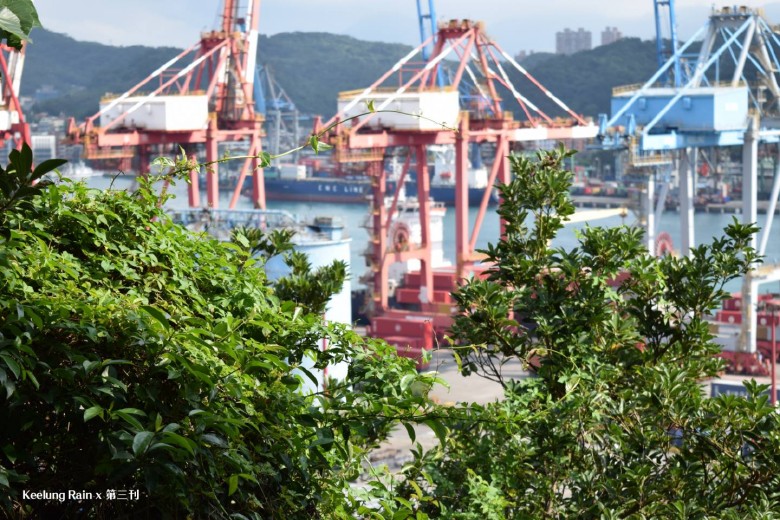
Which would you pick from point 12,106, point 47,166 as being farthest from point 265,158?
point 12,106

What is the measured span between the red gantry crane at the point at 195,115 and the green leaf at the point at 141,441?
22990mm

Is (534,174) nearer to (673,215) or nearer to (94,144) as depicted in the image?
(94,144)

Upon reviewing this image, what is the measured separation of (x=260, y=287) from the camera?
3.76 m

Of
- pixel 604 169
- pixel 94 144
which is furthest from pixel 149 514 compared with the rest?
pixel 604 169

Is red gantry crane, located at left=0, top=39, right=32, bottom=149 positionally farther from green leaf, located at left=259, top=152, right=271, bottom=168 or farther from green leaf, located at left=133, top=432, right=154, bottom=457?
green leaf, located at left=133, top=432, right=154, bottom=457

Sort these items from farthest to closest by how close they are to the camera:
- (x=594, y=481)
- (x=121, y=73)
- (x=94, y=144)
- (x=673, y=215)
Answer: (x=121, y=73)
(x=673, y=215)
(x=94, y=144)
(x=594, y=481)

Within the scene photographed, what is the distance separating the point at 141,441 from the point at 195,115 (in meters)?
26.7

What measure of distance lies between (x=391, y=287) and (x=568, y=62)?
57.9m

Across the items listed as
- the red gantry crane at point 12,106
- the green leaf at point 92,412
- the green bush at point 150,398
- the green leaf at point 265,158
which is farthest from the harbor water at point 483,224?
the green leaf at point 92,412

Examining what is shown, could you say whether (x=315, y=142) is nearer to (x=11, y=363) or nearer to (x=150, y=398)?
(x=150, y=398)

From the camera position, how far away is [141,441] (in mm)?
2453

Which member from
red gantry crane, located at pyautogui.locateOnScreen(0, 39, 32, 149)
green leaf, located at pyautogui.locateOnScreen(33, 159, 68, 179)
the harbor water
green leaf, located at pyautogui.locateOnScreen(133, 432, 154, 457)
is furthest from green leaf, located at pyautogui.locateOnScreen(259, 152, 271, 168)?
the harbor water

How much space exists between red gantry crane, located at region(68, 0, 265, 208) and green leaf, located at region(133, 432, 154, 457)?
75.4 ft

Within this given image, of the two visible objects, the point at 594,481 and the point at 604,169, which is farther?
the point at 604,169
